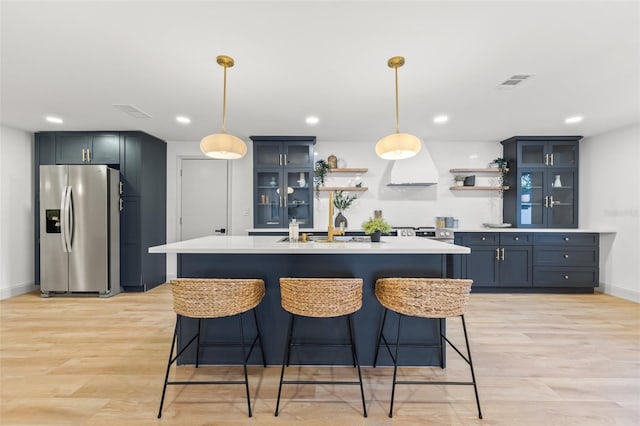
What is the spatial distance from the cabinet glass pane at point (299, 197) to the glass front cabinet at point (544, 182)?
3.40m

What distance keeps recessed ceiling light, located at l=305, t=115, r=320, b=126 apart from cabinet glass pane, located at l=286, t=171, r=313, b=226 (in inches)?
39.2

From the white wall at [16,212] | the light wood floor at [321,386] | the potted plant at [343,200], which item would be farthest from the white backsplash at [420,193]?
the white wall at [16,212]

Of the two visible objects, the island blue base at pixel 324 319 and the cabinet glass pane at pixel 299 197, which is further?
the cabinet glass pane at pixel 299 197

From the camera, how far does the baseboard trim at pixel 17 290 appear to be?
412 cm

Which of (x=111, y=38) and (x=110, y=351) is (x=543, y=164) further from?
(x=110, y=351)

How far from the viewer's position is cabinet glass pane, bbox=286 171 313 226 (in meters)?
4.91

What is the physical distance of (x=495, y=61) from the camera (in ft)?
7.84

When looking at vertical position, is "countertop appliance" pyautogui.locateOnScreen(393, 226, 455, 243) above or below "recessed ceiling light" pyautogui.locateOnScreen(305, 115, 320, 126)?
below

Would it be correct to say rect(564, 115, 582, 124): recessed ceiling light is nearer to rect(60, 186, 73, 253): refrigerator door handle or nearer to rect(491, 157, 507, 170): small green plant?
rect(491, 157, 507, 170): small green plant

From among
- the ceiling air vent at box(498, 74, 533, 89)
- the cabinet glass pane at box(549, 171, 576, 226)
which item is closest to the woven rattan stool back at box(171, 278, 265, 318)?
the ceiling air vent at box(498, 74, 533, 89)

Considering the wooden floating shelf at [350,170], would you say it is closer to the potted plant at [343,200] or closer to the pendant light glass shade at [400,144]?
the potted plant at [343,200]

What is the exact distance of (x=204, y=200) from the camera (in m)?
5.12

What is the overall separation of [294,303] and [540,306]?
3.68 metres

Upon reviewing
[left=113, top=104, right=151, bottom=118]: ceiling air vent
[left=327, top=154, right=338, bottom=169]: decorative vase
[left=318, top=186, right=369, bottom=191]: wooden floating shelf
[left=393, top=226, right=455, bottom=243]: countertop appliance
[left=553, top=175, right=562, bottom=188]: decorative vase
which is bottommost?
[left=393, top=226, right=455, bottom=243]: countertop appliance
